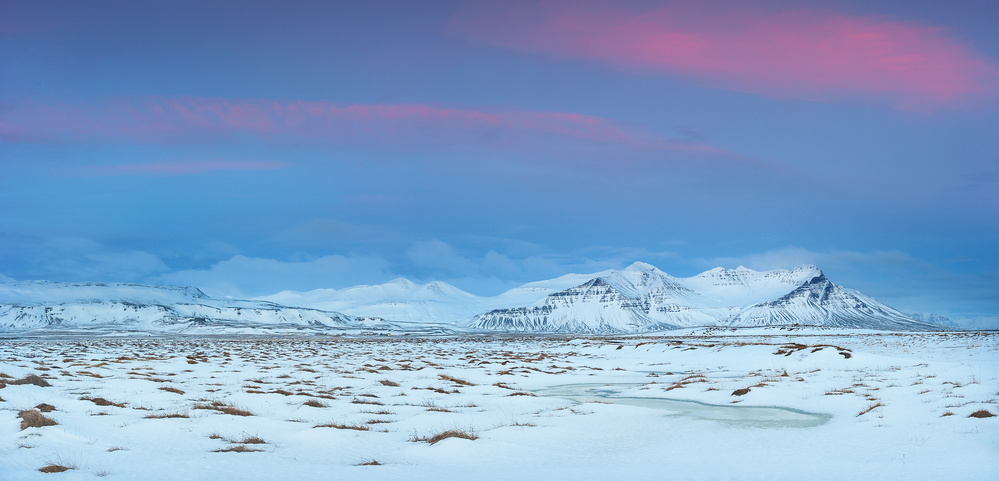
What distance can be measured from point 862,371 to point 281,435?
2250 centimetres

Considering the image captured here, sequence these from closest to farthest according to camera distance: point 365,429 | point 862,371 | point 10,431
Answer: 1. point 10,431
2. point 365,429
3. point 862,371

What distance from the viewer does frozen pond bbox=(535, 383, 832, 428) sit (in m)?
14.1

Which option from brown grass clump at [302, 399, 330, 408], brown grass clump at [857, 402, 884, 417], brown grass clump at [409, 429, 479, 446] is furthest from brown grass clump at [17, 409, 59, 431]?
brown grass clump at [857, 402, 884, 417]

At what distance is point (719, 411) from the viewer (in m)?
16.2

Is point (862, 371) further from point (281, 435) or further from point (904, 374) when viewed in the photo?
point (281, 435)

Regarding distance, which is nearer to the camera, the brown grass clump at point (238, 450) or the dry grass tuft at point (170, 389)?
the brown grass clump at point (238, 450)

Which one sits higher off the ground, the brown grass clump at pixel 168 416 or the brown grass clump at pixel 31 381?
the brown grass clump at pixel 31 381

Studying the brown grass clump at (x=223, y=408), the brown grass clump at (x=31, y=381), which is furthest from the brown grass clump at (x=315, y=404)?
the brown grass clump at (x=31, y=381)

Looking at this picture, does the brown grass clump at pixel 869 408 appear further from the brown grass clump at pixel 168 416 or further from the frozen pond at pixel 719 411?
the brown grass clump at pixel 168 416

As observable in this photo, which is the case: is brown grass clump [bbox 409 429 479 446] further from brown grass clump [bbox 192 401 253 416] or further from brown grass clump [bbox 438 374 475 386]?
brown grass clump [bbox 438 374 475 386]

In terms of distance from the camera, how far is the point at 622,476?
9.25 meters

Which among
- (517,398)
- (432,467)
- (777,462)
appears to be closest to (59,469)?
(432,467)

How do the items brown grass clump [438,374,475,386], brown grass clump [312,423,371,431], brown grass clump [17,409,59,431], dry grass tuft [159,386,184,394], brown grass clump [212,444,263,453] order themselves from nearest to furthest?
brown grass clump [212,444,263,453] < brown grass clump [17,409,59,431] < brown grass clump [312,423,371,431] < dry grass tuft [159,386,184,394] < brown grass clump [438,374,475,386]

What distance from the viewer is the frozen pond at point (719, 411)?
14133 mm
